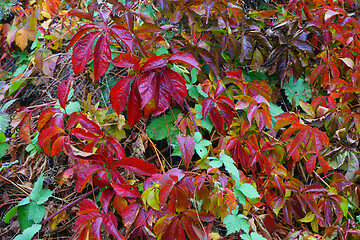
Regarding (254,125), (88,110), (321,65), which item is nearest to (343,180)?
(254,125)

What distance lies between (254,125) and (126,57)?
0.65m

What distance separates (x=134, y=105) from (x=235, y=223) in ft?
1.82

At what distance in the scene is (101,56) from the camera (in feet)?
3.07

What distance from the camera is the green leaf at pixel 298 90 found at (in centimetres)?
143

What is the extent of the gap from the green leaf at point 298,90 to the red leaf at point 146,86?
81 cm

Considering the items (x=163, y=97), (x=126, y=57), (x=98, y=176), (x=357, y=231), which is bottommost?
(x=357, y=231)

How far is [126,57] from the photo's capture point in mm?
943

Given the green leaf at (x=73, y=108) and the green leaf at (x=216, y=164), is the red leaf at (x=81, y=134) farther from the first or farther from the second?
the green leaf at (x=216, y=164)

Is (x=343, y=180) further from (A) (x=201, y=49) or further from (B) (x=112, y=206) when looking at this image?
(B) (x=112, y=206)

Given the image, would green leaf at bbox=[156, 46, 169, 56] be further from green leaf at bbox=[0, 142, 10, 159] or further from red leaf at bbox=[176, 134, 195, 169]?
green leaf at bbox=[0, 142, 10, 159]

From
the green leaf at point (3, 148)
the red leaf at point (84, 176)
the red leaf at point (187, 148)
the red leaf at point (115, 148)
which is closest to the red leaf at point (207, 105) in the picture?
the red leaf at point (187, 148)

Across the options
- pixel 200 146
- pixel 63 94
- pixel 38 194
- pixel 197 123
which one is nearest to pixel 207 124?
pixel 197 123

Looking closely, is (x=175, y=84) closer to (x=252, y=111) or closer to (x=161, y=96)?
(x=161, y=96)

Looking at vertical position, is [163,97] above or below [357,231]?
above
